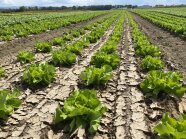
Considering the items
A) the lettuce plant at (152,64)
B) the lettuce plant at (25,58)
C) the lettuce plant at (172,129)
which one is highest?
the lettuce plant at (172,129)

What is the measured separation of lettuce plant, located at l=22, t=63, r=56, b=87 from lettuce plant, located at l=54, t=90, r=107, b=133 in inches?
77.2

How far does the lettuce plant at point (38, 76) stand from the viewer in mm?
6758

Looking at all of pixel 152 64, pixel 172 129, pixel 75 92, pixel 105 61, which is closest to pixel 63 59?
pixel 105 61

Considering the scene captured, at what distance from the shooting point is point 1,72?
768 cm

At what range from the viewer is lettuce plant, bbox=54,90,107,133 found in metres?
4.61

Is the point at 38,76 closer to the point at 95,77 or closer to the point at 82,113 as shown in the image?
the point at 95,77

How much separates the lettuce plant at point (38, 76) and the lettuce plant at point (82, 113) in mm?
1961

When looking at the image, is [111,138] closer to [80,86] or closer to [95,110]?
[95,110]

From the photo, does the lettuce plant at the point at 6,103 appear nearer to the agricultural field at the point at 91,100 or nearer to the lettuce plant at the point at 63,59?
the agricultural field at the point at 91,100

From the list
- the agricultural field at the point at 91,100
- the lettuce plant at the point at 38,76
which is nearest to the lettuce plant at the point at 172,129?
the agricultural field at the point at 91,100

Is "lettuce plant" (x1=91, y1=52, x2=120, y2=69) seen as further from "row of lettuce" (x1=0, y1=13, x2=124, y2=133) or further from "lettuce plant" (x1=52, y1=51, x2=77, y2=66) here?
"lettuce plant" (x1=52, y1=51, x2=77, y2=66)

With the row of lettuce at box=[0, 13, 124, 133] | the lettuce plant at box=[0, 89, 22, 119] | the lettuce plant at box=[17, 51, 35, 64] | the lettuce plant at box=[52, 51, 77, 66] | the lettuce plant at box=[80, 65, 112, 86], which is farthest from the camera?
the lettuce plant at box=[17, 51, 35, 64]

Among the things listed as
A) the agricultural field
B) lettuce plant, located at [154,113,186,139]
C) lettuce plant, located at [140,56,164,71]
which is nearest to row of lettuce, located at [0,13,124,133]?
the agricultural field

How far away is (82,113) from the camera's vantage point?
467 cm
